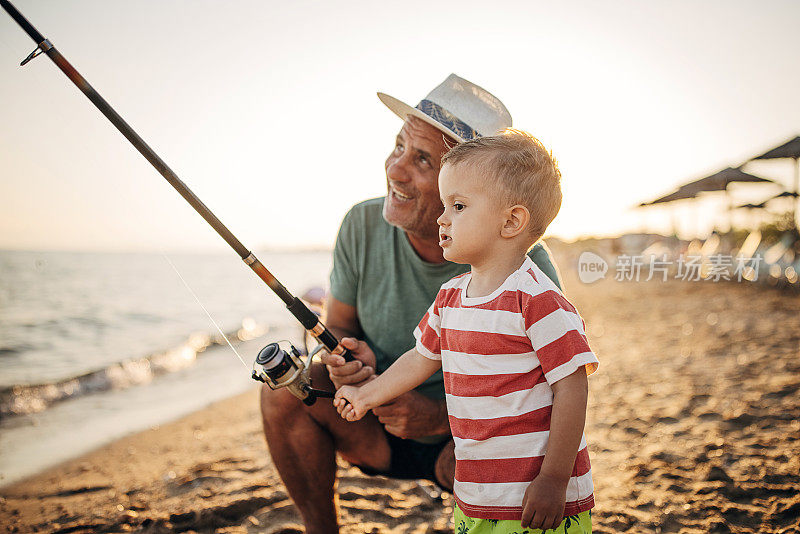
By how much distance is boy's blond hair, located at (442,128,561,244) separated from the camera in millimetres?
1286

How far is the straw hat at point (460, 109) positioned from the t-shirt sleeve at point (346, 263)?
54cm

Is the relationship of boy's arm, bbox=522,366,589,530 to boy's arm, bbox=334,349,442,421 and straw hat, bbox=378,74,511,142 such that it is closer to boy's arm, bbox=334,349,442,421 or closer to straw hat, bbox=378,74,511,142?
boy's arm, bbox=334,349,442,421

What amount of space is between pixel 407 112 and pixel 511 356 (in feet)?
3.84

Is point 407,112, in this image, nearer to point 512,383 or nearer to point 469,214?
point 469,214

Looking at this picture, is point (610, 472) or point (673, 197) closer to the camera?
point (610, 472)

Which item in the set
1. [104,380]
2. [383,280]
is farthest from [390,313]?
[104,380]

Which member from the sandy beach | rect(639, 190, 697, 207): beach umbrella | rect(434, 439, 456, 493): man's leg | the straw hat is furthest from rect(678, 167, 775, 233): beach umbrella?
rect(434, 439, 456, 493): man's leg

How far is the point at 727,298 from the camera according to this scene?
825 cm

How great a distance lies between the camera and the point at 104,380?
6137 mm

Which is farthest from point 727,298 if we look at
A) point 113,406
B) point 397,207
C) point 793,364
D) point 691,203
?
point 113,406

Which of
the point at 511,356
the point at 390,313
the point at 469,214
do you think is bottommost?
the point at 511,356

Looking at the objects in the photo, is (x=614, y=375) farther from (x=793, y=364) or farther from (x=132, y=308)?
(x=132, y=308)

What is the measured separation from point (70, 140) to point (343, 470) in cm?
222

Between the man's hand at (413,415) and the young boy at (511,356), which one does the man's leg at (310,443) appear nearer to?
the man's hand at (413,415)
